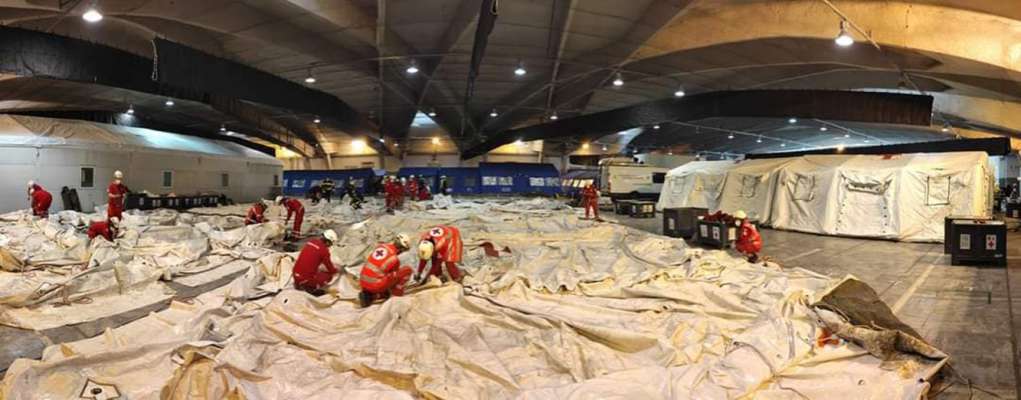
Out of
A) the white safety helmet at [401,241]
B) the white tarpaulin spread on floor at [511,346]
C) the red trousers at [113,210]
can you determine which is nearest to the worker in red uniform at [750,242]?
the white tarpaulin spread on floor at [511,346]

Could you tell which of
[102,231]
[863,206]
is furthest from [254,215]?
[863,206]

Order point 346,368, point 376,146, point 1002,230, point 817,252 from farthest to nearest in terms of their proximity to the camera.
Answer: point 376,146 → point 817,252 → point 1002,230 → point 346,368

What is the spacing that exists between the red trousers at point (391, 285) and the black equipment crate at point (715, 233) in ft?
23.2

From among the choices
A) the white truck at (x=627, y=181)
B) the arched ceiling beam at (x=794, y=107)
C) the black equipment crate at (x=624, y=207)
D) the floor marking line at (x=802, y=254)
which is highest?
the arched ceiling beam at (x=794, y=107)

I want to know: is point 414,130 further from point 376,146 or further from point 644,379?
point 644,379

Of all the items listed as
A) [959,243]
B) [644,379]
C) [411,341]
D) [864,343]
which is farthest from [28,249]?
[959,243]

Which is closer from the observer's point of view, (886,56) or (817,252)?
(817,252)

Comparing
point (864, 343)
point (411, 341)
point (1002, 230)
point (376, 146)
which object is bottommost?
point (411, 341)

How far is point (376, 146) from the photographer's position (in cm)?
3350

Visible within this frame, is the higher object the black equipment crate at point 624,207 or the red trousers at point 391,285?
the black equipment crate at point 624,207

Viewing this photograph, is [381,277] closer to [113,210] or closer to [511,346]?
[511,346]

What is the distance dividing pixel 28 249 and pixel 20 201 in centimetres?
1088

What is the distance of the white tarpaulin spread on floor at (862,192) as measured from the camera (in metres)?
10.7

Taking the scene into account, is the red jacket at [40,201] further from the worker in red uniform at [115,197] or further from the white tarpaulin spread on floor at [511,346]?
the white tarpaulin spread on floor at [511,346]
